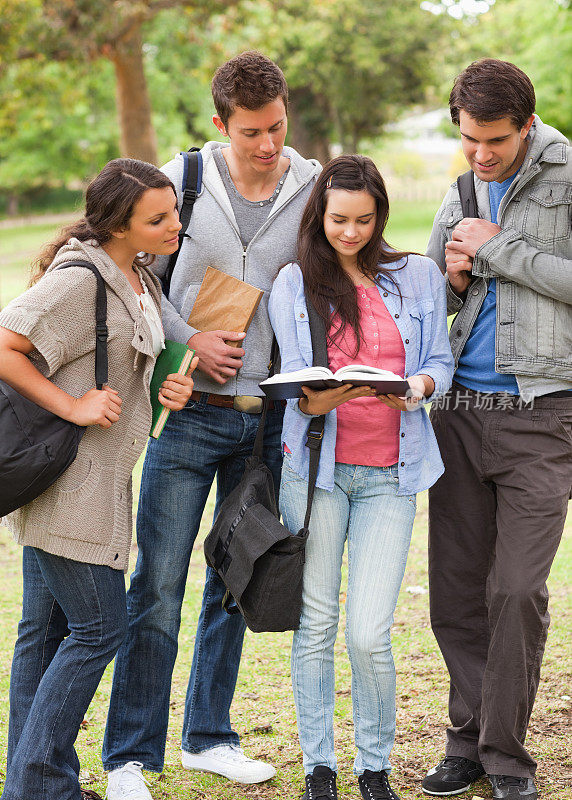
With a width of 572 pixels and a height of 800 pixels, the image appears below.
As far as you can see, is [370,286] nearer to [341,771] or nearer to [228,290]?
[228,290]

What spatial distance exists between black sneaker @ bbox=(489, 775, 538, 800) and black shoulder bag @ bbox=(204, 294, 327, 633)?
0.92 meters

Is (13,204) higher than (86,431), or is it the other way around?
(13,204)

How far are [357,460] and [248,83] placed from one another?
131 cm

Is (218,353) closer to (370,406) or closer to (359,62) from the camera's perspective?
(370,406)

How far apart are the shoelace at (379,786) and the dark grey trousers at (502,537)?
1.25 feet

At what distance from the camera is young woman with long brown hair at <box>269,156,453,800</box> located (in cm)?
313

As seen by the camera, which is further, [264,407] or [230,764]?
[230,764]

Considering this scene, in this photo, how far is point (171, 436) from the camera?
335cm

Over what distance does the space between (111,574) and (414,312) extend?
1317 mm

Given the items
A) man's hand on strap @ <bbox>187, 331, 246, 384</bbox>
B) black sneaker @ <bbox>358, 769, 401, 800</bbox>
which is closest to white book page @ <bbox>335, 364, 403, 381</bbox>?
man's hand on strap @ <bbox>187, 331, 246, 384</bbox>

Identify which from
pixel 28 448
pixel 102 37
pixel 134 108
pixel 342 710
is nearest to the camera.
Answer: pixel 28 448

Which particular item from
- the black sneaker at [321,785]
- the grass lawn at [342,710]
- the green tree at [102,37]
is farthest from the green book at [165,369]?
the green tree at [102,37]

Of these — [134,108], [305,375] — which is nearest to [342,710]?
[305,375]

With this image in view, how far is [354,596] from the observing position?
3.14 metres
